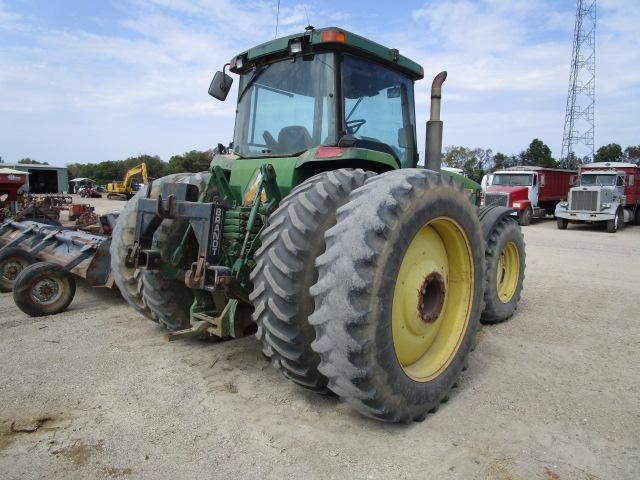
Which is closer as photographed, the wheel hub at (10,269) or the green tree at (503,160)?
the wheel hub at (10,269)

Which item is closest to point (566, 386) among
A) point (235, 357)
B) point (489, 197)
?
point (235, 357)

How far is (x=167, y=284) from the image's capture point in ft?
12.9

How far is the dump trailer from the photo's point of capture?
17719mm

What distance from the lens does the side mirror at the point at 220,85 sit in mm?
4336

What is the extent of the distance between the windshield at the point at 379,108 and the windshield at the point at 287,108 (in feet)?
0.54

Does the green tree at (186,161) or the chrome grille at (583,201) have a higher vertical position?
the green tree at (186,161)

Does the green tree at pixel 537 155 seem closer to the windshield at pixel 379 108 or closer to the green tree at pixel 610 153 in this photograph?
the green tree at pixel 610 153

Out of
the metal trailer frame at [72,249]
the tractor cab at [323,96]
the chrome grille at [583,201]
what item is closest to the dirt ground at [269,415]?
the metal trailer frame at [72,249]

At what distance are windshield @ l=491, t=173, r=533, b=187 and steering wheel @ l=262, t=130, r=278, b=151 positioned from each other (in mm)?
18430

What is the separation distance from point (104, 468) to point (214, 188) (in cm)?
213

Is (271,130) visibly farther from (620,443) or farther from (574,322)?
(574,322)

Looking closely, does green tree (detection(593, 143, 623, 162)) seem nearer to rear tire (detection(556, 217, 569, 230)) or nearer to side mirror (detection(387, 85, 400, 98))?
rear tire (detection(556, 217, 569, 230))

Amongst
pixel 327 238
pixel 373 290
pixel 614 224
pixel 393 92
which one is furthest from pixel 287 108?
pixel 614 224

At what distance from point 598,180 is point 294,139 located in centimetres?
1925
